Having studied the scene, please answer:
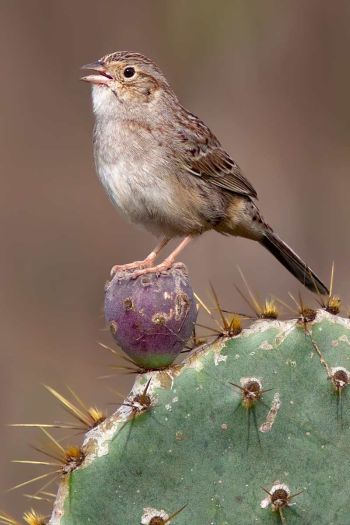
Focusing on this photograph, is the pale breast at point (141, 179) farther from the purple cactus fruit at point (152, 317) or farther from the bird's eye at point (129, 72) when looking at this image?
the purple cactus fruit at point (152, 317)

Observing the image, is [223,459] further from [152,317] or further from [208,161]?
[208,161]

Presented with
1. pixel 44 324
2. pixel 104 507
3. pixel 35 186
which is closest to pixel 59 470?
pixel 104 507

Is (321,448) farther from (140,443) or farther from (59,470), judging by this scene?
(59,470)

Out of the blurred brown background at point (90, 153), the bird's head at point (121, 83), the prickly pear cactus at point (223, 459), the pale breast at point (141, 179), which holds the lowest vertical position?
the blurred brown background at point (90, 153)

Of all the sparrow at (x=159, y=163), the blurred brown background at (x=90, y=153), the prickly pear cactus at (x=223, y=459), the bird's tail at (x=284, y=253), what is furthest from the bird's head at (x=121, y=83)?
the blurred brown background at (x=90, y=153)

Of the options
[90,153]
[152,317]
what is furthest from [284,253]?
[90,153]

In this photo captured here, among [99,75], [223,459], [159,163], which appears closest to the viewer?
[223,459]
